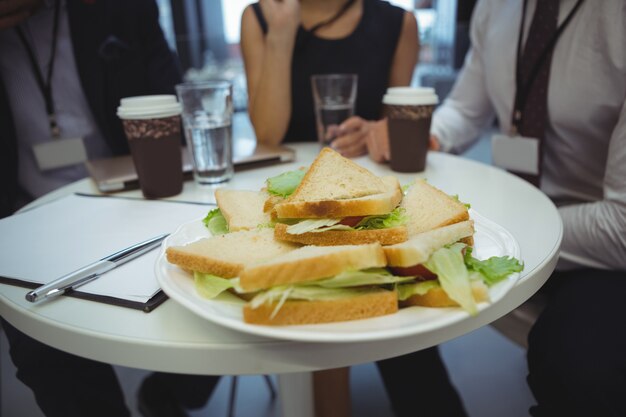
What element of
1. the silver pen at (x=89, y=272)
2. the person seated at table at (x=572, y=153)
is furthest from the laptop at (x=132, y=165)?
the silver pen at (x=89, y=272)

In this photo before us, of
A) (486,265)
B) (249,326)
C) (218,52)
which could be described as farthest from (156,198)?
(218,52)

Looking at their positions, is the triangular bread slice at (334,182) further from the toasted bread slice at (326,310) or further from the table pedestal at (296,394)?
the table pedestal at (296,394)

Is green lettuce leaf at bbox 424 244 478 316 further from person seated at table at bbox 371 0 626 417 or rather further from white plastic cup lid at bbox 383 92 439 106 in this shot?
white plastic cup lid at bbox 383 92 439 106

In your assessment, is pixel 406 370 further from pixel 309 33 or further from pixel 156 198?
pixel 309 33

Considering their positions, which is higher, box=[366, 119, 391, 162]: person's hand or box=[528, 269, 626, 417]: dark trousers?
box=[366, 119, 391, 162]: person's hand

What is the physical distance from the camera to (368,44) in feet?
6.04

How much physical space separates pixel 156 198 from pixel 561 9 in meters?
1.25

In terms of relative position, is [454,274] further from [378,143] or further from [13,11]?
[13,11]

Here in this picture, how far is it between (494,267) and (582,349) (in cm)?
52

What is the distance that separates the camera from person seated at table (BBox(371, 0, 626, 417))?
0.87 metres

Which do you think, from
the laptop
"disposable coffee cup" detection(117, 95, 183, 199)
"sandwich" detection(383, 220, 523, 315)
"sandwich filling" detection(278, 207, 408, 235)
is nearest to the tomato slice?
"sandwich" detection(383, 220, 523, 315)

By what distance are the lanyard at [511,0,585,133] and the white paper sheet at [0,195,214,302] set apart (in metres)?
0.97

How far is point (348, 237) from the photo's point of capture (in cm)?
59

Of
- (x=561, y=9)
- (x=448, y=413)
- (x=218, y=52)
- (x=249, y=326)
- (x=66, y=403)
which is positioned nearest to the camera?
(x=249, y=326)
